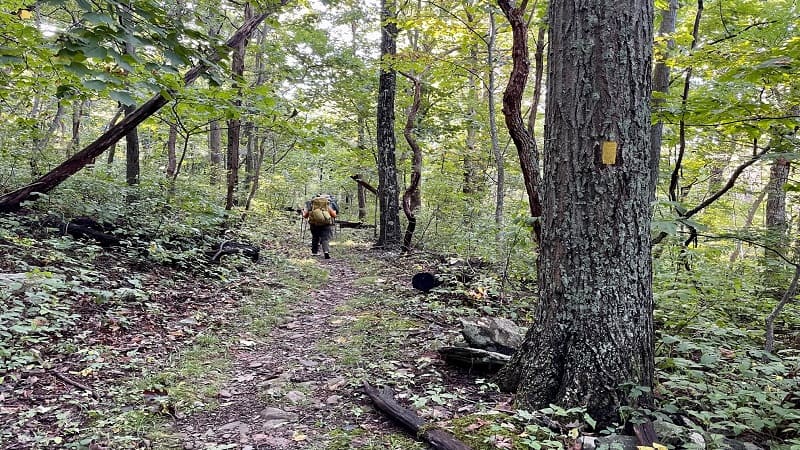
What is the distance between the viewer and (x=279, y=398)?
153 inches

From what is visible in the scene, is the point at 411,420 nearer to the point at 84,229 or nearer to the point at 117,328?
the point at 117,328

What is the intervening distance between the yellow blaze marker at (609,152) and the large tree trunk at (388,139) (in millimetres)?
8592

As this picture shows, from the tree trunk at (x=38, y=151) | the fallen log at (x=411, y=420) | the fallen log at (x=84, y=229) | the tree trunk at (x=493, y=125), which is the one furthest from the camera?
the tree trunk at (x=38, y=151)

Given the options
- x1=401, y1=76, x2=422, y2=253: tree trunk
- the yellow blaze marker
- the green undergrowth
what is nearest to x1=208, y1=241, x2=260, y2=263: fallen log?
the green undergrowth

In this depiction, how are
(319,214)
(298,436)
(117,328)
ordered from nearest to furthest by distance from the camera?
(298,436) < (117,328) < (319,214)

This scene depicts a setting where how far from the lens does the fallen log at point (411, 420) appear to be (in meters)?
2.91

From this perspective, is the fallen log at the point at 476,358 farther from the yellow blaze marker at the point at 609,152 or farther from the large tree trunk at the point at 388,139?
the large tree trunk at the point at 388,139

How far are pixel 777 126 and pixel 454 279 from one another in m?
4.49

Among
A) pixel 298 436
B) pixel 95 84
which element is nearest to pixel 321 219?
pixel 298 436

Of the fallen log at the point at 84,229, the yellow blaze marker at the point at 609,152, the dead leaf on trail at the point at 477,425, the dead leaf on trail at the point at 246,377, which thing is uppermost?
the yellow blaze marker at the point at 609,152

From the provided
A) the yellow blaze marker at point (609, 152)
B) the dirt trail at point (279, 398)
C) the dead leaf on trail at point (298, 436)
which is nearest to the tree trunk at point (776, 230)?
the yellow blaze marker at point (609, 152)

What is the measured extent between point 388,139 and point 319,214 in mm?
2554

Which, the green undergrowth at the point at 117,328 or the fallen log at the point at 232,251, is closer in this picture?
the green undergrowth at the point at 117,328

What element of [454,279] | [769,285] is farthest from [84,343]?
[769,285]
